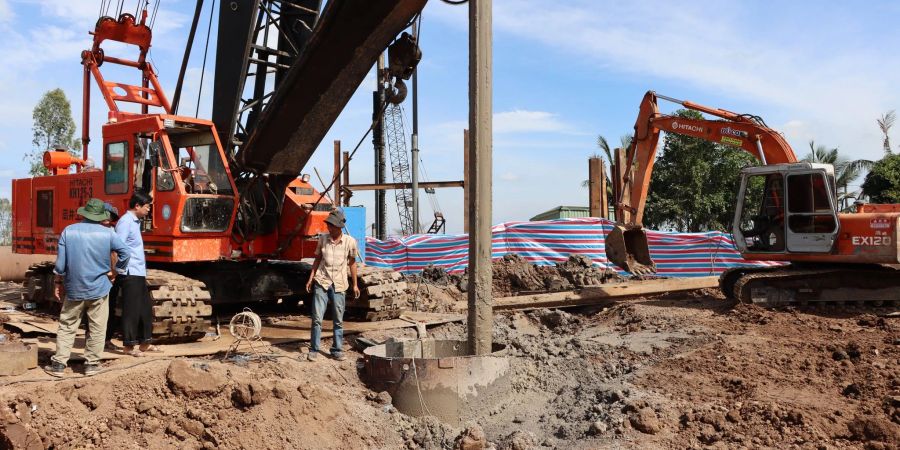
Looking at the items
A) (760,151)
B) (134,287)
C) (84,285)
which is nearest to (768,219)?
(760,151)

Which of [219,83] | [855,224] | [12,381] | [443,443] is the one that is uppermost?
[219,83]

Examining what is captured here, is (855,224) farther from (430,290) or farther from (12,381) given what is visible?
(12,381)

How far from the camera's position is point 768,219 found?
11.2 meters

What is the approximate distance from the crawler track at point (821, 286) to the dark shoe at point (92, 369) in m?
8.98

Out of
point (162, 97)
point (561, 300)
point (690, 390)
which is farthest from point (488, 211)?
point (162, 97)

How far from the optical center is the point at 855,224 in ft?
34.1

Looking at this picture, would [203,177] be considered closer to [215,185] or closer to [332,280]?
[215,185]

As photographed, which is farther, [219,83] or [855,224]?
[855,224]

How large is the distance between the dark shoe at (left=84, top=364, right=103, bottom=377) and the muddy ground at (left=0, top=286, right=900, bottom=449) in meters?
0.10

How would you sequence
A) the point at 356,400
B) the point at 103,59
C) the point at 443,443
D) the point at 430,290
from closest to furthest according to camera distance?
the point at 443,443 < the point at 356,400 < the point at 103,59 < the point at 430,290

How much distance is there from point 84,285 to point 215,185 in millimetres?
2432

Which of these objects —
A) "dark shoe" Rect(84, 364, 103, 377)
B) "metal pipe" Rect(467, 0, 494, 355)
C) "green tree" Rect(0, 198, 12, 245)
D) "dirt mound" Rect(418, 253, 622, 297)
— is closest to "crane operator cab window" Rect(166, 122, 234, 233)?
"dark shoe" Rect(84, 364, 103, 377)

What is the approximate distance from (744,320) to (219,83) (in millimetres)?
7675

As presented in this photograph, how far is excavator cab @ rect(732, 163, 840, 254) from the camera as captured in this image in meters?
10.6
